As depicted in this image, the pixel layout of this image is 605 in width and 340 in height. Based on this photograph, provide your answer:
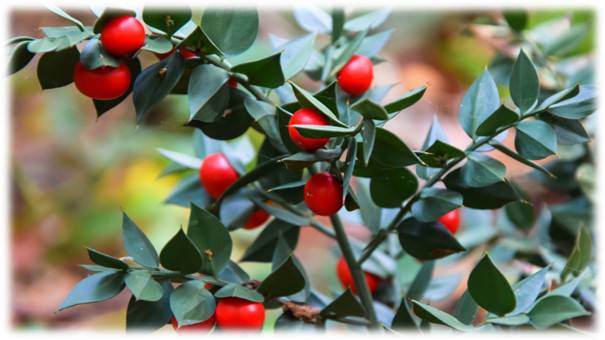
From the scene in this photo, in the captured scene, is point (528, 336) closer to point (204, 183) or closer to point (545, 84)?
point (204, 183)

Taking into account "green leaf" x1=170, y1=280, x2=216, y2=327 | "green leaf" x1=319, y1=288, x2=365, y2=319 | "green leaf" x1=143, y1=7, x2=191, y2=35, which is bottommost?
"green leaf" x1=319, y1=288, x2=365, y2=319

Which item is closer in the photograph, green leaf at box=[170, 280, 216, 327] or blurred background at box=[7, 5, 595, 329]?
green leaf at box=[170, 280, 216, 327]

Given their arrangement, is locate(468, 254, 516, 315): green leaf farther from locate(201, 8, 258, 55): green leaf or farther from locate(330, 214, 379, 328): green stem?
locate(201, 8, 258, 55): green leaf

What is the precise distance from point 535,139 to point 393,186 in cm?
11

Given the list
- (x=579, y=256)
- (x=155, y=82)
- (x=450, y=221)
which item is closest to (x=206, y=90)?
(x=155, y=82)

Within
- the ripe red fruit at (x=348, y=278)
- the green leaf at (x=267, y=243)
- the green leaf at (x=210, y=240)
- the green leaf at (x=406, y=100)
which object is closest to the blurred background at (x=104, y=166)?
the ripe red fruit at (x=348, y=278)

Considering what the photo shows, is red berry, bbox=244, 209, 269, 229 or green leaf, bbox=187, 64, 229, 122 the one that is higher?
green leaf, bbox=187, 64, 229, 122

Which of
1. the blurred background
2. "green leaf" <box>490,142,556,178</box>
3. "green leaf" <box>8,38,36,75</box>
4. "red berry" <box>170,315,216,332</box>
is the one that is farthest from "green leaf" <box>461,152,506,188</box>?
the blurred background

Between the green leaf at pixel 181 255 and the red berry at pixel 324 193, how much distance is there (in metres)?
0.08

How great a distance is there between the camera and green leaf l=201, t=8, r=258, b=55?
1.66ft

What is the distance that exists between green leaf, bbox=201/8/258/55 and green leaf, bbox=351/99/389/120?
0.40 ft

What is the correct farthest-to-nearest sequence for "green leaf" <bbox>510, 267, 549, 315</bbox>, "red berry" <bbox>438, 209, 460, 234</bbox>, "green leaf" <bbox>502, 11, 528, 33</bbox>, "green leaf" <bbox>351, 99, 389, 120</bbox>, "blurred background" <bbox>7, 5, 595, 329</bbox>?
"blurred background" <bbox>7, 5, 595, 329</bbox> → "green leaf" <bbox>502, 11, 528, 33</bbox> → "red berry" <bbox>438, 209, 460, 234</bbox> → "green leaf" <bbox>510, 267, 549, 315</bbox> → "green leaf" <bbox>351, 99, 389, 120</bbox>

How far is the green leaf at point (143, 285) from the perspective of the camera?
47cm

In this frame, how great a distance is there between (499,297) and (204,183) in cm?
28
